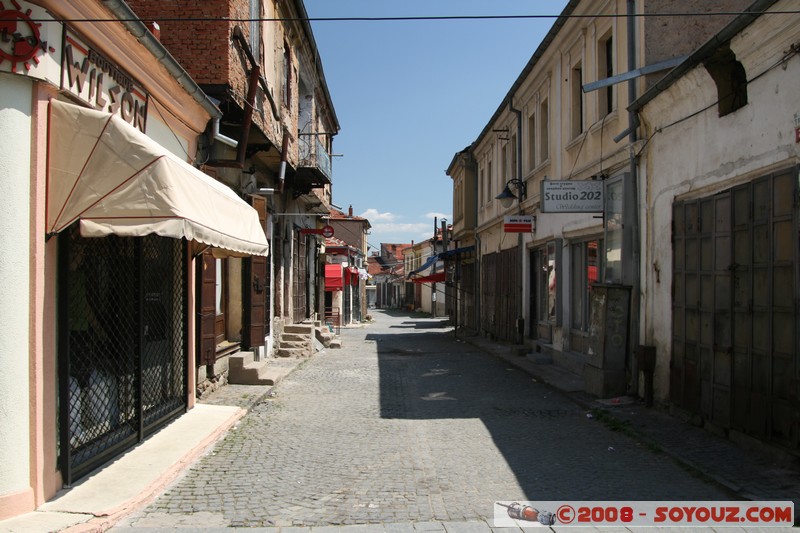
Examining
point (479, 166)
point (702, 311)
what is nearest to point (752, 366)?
point (702, 311)

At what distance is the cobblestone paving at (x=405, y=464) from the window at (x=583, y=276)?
2.40 meters

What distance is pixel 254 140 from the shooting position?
1158cm

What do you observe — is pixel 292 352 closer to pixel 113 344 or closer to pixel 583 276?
pixel 583 276

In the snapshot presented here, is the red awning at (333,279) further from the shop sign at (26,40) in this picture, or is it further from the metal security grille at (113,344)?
the shop sign at (26,40)

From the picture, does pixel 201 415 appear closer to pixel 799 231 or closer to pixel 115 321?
pixel 115 321

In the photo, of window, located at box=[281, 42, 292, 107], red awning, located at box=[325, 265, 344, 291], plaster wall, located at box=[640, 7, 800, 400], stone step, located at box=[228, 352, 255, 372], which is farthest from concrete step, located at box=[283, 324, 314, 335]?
red awning, located at box=[325, 265, 344, 291]

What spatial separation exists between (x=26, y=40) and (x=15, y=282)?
1666 millimetres

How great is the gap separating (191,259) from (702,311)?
621 cm

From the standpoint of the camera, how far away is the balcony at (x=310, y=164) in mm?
16219

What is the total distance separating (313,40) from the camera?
1819cm

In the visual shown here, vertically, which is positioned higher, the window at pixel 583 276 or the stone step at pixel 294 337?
the window at pixel 583 276

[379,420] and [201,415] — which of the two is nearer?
[201,415]

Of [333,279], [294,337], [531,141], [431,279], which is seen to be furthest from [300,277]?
[333,279]

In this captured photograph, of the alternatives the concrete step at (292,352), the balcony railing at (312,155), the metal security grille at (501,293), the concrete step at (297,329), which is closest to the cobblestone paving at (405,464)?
the concrete step at (292,352)
